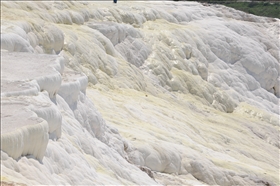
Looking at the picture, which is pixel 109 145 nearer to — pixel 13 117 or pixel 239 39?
pixel 13 117

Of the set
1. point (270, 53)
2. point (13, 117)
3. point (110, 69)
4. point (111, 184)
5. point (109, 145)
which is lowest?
point (270, 53)

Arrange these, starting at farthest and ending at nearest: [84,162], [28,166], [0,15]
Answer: [0,15], [84,162], [28,166]

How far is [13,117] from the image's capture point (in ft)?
34.8

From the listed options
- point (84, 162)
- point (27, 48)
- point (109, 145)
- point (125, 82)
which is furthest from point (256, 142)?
point (84, 162)

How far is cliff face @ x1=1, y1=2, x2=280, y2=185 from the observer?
39.3ft

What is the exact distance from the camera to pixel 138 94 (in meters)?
28.4

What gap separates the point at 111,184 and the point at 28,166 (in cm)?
353

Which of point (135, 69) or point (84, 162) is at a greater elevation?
point (84, 162)

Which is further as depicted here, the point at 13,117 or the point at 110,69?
the point at 110,69

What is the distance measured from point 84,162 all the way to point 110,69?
15971 mm

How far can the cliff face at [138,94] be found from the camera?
472 inches

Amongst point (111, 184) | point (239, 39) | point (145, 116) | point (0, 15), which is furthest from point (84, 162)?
point (239, 39)

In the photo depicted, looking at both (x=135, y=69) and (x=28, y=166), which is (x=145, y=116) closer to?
(x=135, y=69)

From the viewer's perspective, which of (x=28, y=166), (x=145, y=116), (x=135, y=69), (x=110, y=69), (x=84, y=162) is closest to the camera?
(x=28, y=166)
